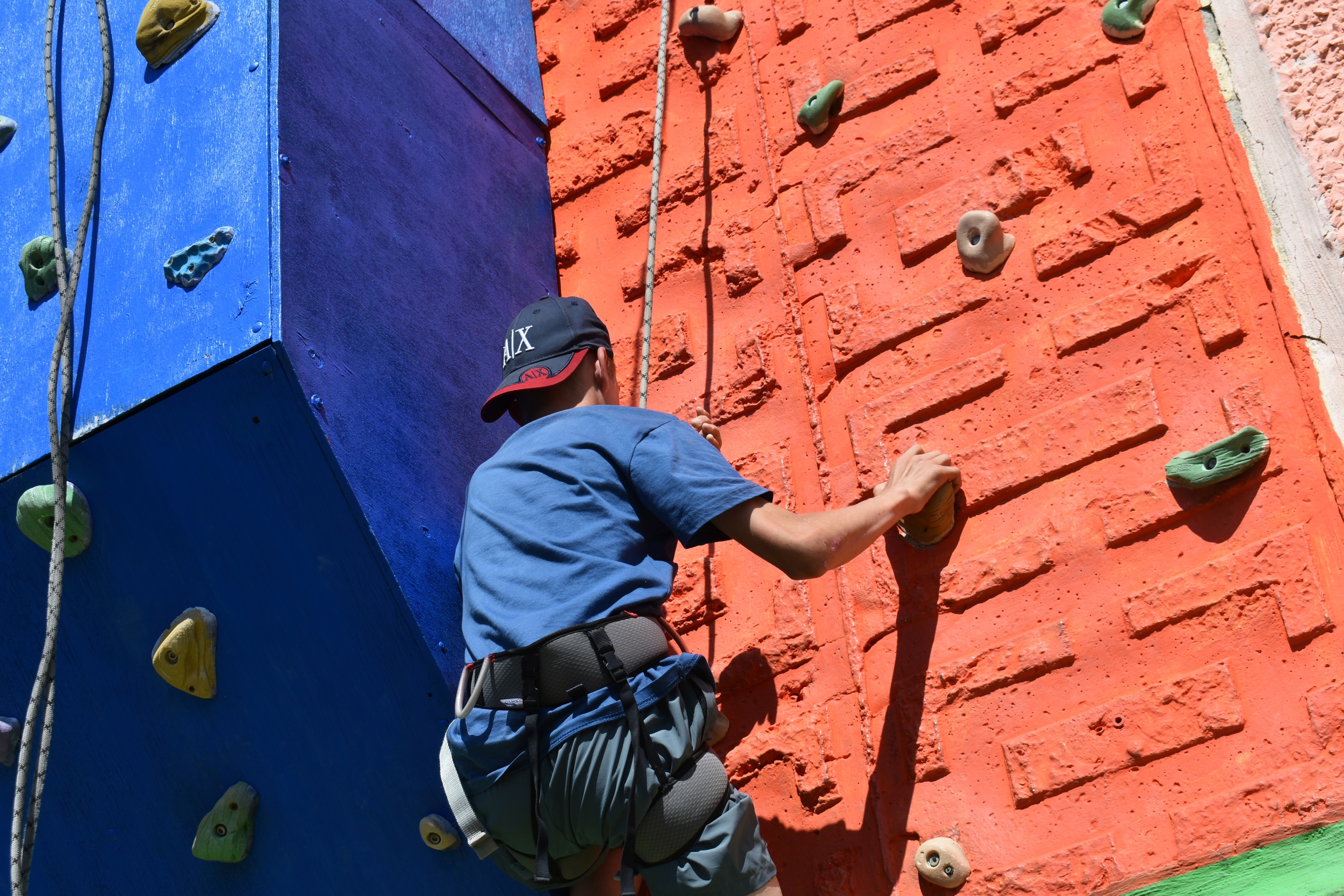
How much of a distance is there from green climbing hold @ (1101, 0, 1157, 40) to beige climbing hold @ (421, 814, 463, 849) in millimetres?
2026

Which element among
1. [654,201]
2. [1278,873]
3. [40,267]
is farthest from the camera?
[654,201]

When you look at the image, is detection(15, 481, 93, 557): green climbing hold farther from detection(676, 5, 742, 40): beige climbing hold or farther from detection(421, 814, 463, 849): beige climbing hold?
detection(676, 5, 742, 40): beige climbing hold

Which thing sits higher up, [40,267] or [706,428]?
[40,267]

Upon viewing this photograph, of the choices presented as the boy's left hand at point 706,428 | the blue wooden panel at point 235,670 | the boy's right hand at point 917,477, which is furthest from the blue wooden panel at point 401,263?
the boy's right hand at point 917,477

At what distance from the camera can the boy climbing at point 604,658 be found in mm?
2070

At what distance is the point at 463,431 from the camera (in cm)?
271

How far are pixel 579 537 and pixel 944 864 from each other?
850mm

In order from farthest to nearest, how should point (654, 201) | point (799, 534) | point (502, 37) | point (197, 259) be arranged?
point (502, 37) → point (654, 201) → point (197, 259) → point (799, 534)

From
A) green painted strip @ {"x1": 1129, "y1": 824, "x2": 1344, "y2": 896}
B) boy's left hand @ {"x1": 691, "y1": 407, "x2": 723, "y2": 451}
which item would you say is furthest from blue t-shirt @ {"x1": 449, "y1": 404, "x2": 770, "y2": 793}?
green painted strip @ {"x1": 1129, "y1": 824, "x2": 1344, "y2": 896}

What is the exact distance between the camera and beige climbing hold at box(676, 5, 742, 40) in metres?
3.22

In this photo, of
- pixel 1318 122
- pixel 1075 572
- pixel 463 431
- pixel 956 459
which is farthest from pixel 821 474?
pixel 1318 122

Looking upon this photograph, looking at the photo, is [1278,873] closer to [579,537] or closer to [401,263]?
[579,537]

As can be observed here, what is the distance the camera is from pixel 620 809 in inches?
81.5

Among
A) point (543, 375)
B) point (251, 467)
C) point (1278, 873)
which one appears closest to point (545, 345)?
point (543, 375)
